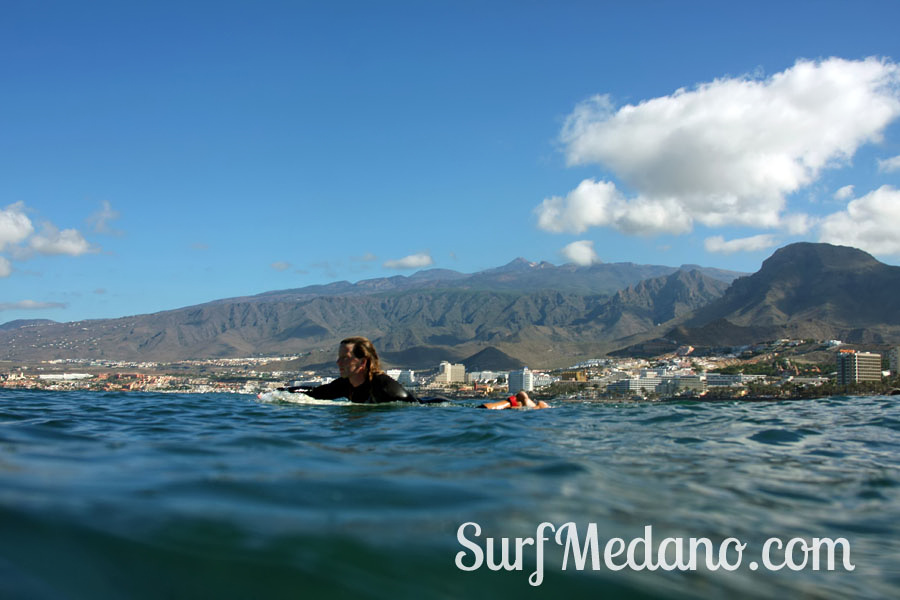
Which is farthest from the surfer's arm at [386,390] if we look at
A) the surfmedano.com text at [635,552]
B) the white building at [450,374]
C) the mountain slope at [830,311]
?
the mountain slope at [830,311]

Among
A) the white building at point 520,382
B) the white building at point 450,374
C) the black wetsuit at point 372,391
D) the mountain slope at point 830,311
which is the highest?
the mountain slope at point 830,311

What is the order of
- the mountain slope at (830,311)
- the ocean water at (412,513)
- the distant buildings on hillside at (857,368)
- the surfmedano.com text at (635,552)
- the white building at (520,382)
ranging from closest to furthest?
1. the ocean water at (412,513)
2. the surfmedano.com text at (635,552)
3. the distant buildings on hillside at (857,368)
4. the white building at (520,382)
5. the mountain slope at (830,311)

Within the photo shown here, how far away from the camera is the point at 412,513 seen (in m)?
3.20

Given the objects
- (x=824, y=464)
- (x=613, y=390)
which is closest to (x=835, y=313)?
(x=613, y=390)

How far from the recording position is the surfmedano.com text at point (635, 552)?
102 inches

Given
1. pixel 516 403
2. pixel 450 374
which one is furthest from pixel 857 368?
pixel 450 374

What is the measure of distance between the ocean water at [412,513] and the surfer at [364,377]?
3.40m

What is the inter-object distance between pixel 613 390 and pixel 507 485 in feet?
198

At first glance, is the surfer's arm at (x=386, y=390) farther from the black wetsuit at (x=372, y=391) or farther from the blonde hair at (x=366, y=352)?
the blonde hair at (x=366, y=352)

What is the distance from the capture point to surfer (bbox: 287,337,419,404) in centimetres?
1020

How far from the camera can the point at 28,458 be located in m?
4.64

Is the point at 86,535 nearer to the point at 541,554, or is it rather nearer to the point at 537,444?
the point at 541,554

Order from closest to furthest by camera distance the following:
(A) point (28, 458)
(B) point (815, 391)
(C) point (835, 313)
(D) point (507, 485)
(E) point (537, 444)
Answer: (D) point (507, 485), (A) point (28, 458), (E) point (537, 444), (B) point (815, 391), (C) point (835, 313)

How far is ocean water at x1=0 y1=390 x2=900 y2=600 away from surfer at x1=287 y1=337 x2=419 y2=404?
3.40 metres
